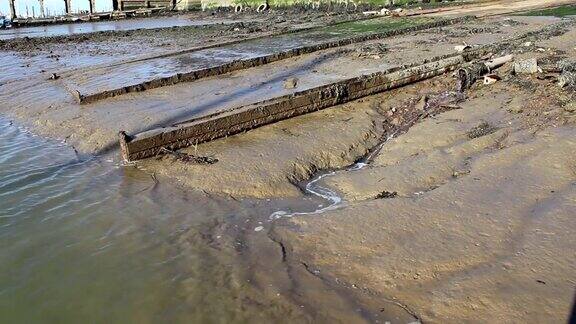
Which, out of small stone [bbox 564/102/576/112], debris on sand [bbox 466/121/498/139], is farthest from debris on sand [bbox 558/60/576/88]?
debris on sand [bbox 466/121/498/139]

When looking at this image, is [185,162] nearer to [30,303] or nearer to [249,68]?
[30,303]

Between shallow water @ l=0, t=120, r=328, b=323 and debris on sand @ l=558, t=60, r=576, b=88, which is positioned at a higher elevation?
debris on sand @ l=558, t=60, r=576, b=88

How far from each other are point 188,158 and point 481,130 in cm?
458

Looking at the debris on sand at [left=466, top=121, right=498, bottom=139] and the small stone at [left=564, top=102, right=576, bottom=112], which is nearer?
the debris on sand at [left=466, top=121, right=498, bottom=139]

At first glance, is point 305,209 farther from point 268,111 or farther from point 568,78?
point 568,78

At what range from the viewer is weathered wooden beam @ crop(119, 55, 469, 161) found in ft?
24.5

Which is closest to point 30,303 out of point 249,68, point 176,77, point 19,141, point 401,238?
point 401,238

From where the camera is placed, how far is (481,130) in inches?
297

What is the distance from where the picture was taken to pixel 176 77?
12430 millimetres

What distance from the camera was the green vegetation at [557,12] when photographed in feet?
71.6

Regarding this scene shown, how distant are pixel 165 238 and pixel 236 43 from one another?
1718 cm

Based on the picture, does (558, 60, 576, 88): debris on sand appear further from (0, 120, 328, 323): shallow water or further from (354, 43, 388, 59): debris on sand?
(0, 120, 328, 323): shallow water

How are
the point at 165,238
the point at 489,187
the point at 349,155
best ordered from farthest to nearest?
the point at 349,155
the point at 489,187
the point at 165,238

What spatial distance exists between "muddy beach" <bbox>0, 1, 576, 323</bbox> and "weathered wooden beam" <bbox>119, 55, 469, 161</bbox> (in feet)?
0.41
